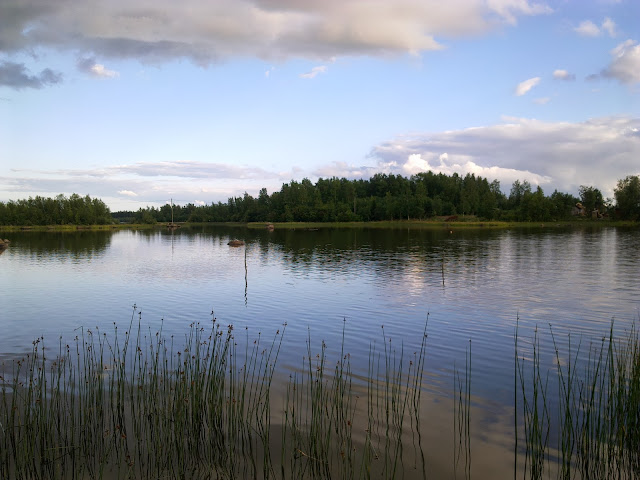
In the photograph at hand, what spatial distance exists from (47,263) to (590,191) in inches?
6195

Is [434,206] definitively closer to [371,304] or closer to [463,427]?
[371,304]

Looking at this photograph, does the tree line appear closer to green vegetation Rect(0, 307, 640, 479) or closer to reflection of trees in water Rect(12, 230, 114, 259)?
reflection of trees in water Rect(12, 230, 114, 259)

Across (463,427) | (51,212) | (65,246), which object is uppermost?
(51,212)

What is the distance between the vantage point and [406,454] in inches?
332

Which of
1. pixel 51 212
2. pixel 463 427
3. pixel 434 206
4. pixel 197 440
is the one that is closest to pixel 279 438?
pixel 197 440

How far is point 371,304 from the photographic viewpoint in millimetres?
23422

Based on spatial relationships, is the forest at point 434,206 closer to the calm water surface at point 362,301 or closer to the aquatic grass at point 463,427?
Result: the calm water surface at point 362,301

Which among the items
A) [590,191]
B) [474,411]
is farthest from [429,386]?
[590,191]

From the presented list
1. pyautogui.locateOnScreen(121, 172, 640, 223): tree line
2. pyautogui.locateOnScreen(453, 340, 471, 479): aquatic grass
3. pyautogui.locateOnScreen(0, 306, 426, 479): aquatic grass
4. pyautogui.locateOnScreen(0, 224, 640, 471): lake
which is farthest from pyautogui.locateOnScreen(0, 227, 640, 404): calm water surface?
pyautogui.locateOnScreen(121, 172, 640, 223): tree line

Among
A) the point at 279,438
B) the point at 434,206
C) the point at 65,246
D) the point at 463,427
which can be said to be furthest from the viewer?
the point at 434,206

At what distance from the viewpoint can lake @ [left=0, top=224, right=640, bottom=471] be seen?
1505cm

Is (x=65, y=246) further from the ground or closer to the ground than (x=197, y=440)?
further from the ground

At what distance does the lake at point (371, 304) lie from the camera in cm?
1505

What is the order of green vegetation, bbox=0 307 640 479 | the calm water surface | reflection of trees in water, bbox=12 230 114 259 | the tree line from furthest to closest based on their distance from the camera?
the tree line < reflection of trees in water, bbox=12 230 114 259 < the calm water surface < green vegetation, bbox=0 307 640 479
